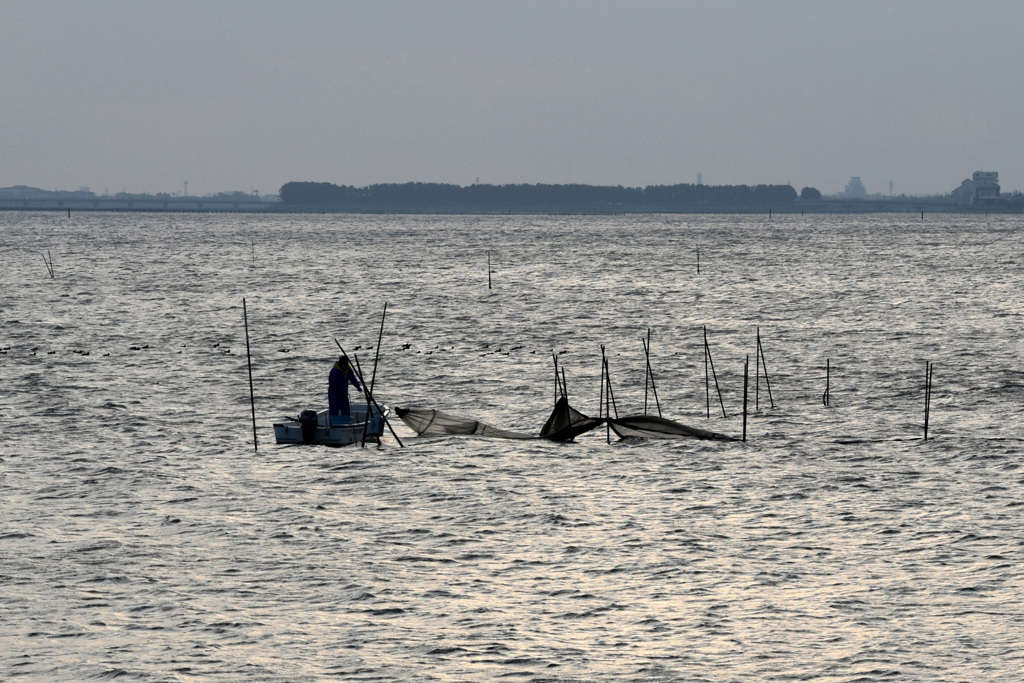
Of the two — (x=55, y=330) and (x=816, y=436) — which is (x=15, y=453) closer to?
(x=816, y=436)

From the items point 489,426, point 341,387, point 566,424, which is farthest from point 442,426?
point 566,424

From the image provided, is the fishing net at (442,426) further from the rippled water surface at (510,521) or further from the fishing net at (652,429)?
the fishing net at (652,429)

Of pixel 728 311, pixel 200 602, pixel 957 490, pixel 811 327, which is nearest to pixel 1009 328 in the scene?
pixel 811 327

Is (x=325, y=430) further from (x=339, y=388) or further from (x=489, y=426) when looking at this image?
(x=489, y=426)

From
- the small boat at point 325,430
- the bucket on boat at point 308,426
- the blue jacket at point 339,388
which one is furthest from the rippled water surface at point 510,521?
the blue jacket at point 339,388

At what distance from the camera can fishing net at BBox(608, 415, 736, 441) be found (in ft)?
108

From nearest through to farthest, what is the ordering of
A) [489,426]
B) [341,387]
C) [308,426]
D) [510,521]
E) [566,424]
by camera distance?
[510,521] → [308,426] → [341,387] → [566,424] → [489,426]

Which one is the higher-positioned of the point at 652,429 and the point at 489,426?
the point at 652,429

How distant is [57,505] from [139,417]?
11.3 m

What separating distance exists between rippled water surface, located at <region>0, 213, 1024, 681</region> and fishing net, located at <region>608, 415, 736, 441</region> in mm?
595

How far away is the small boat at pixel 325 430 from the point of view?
3200cm

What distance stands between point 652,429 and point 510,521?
865cm

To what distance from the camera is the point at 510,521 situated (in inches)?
992

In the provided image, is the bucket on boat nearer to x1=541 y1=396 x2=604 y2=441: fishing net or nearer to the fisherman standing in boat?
the fisherman standing in boat
